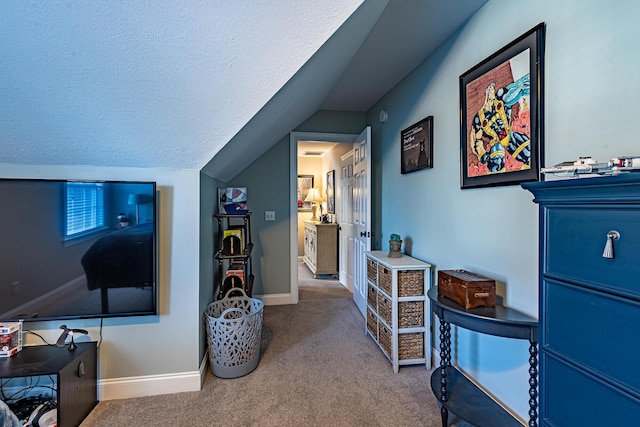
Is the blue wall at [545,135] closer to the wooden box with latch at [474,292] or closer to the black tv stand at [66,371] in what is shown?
the wooden box with latch at [474,292]

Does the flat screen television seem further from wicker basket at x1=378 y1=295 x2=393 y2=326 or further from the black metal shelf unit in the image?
wicker basket at x1=378 y1=295 x2=393 y2=326

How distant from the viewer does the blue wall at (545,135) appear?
3.74ft

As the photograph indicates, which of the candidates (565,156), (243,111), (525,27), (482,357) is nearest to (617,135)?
(565,156)

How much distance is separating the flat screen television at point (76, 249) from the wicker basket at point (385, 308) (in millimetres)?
1628

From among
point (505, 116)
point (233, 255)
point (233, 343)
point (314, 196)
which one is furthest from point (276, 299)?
point (505, 116)

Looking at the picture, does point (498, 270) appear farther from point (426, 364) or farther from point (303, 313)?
point (303, 313)

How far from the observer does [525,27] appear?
152cm

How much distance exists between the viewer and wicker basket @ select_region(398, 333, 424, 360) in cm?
228

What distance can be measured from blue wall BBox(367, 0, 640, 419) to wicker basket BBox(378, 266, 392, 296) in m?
0.37

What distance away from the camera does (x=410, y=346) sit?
2.30 m

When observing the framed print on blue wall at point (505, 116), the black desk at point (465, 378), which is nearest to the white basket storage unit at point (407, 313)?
the black desk at point (465, 378)

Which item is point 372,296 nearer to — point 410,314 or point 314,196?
point 410,314

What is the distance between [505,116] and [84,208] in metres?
2.46

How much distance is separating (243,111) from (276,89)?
23cm
